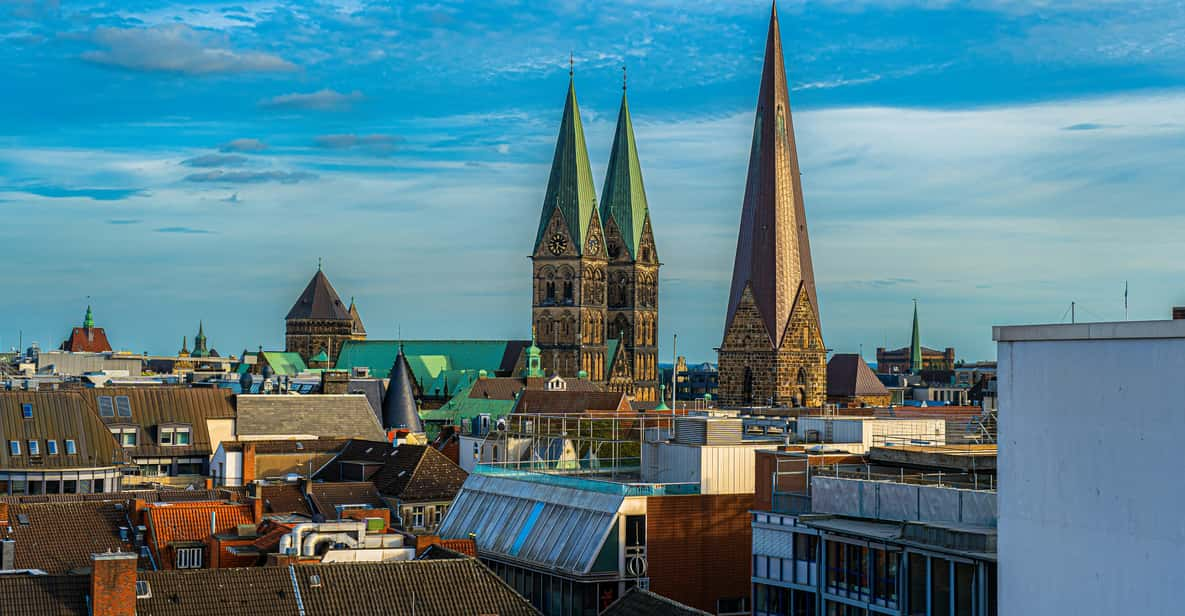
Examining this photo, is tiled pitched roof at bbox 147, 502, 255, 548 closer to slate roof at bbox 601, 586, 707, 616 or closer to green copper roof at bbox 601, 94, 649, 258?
slate roof at bbox 601, 586, 707, 616

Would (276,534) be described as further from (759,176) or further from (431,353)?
(431,353)

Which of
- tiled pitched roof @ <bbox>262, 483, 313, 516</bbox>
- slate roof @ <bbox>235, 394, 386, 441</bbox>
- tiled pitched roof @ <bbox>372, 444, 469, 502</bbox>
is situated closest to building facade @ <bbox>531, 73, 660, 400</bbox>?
slate roof @ <bbox>235, 394, 386, 441</bbox>

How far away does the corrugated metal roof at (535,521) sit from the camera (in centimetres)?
4638

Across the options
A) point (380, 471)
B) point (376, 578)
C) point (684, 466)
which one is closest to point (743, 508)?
point (684, 466)

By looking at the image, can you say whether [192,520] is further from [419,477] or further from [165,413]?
[165,413]

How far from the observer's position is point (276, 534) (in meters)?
47.4

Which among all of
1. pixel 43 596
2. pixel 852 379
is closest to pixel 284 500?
pixel 43 596

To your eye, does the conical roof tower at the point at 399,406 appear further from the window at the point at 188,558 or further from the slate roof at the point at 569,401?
the window at the point at 188,558

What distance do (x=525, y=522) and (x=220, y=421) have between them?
44.1 meters

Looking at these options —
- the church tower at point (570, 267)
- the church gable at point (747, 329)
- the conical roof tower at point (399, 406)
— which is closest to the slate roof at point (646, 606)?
the conical roof tower at point (399, 406)

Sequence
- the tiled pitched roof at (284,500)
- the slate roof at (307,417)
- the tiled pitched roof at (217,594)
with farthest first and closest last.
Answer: the slate roof at (307,417) < the tiled pitched roof at (284,500) < the tiled pitched roof at (217,594)

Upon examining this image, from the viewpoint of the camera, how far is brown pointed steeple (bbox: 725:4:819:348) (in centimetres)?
12056

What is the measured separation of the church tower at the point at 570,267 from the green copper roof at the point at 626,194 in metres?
4.61

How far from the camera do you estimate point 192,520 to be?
5269 centimetres
